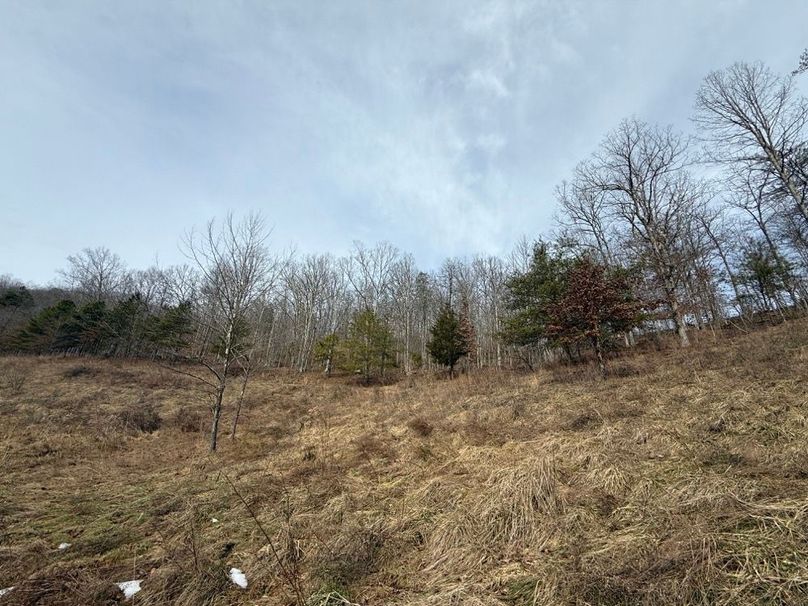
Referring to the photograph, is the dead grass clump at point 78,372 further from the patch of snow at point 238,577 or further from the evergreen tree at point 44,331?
the patch of snow at point 238,577

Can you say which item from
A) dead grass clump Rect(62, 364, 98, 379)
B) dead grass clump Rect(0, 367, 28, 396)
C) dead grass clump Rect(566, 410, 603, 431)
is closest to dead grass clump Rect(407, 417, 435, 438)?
dead grass clump Rect(566, 410, 603, 431)

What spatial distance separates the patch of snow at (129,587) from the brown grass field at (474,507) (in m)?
0.12

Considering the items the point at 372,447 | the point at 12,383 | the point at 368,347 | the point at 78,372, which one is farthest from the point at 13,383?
the point at 372,447

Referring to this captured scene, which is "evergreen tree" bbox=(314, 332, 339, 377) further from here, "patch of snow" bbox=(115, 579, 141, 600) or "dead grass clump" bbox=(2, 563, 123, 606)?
"patch of snow" bbox=(115, 579, 141, 600)

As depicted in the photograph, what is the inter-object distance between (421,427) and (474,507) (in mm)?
4411

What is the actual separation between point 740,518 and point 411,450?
5111 millimetres

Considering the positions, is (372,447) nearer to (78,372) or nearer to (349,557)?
(349,557)

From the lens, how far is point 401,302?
108 ft

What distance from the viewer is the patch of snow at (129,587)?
3.14 m

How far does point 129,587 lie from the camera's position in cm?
323

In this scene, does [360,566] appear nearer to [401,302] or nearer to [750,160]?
[750,160]

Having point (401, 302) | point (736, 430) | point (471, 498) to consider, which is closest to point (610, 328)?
point (736, 430)

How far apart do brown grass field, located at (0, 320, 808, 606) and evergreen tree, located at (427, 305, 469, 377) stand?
11.8 m

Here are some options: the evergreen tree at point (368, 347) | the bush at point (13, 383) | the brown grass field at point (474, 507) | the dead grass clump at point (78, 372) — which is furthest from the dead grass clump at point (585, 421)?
the dead grass clump at point (78, 372)
